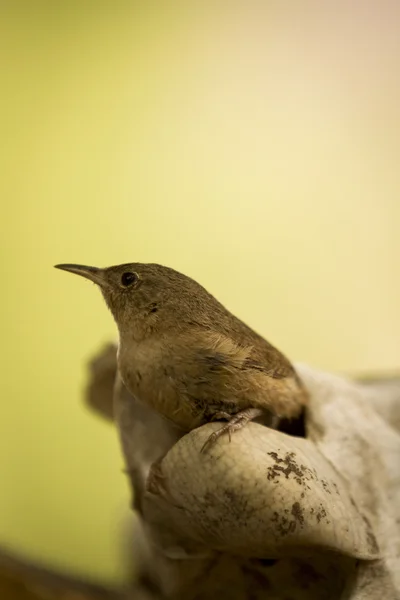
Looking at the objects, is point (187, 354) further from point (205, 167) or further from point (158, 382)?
point (205, 167)

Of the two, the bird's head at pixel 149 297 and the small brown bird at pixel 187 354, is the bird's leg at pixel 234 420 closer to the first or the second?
the small brown bird at pixel 187 354

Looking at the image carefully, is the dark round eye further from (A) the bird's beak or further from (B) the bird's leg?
(B) the bird's leg

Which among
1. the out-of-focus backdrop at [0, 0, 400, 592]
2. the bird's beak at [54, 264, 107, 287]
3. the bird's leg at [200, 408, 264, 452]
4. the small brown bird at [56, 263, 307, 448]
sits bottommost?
the bird's leg at [200, 408, 264, 452]

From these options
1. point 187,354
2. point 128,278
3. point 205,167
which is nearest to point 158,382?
point 187,354

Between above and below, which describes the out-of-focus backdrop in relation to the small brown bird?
above

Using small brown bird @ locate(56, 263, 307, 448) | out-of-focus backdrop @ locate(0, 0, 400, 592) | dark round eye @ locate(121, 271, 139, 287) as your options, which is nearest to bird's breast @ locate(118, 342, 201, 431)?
small brown bird @ locate(56, 263, 307, 448)

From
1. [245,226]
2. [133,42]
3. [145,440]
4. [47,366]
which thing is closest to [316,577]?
[145,440]
